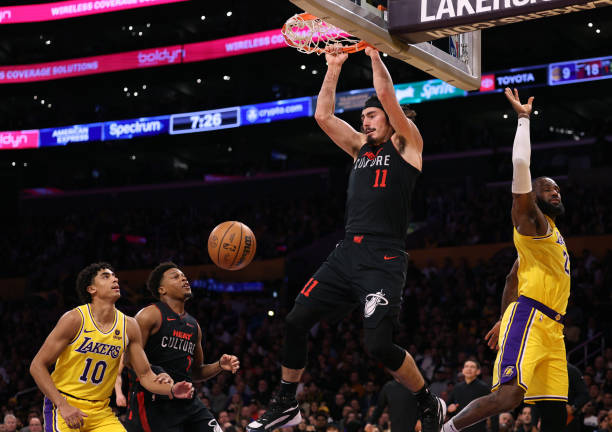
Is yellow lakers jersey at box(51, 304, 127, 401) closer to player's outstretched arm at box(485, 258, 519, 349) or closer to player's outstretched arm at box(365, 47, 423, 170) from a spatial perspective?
player's outstretched arm at box(365, 47, 423, 170)

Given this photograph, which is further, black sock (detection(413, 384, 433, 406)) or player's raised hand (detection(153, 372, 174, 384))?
player's raised hand (detection(153, 372, 174, 384))

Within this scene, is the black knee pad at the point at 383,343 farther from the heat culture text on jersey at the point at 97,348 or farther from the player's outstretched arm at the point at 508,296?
the heat culture text on jersey at the point at 97,348

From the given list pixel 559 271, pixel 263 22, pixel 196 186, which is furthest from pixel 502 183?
pixel 559 271

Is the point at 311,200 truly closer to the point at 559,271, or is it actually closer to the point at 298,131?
the point at 298,131

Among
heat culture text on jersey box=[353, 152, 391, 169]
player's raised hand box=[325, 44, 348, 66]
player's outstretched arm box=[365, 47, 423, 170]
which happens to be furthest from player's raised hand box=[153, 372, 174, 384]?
player's raised hand box=[325, 44, 348, 66]

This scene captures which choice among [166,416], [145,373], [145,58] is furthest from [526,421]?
[145,58]

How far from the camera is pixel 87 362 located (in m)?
6.69

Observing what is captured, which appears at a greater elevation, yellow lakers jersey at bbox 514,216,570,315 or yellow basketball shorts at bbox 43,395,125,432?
yellow lakers jersey at bbox 514,216,570,315

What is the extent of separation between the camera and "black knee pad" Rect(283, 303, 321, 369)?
5.60 m

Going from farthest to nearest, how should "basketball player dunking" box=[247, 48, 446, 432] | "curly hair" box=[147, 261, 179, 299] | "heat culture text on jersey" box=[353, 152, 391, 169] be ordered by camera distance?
"curly hair" box=[147, 261, 179, 299], "heat culture text on jersey" box=[353, 152, 391, 169], "basketball player dunking" box=[247, 48, 446, 432]

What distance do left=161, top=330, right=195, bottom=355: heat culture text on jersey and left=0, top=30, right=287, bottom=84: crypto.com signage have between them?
20.4 metres

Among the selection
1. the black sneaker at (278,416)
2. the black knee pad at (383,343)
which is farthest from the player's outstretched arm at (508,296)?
the black sneaker at (278,416)

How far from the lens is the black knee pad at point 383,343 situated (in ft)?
17.5

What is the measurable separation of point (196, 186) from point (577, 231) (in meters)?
17.0
